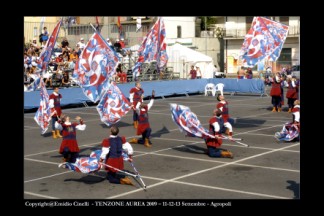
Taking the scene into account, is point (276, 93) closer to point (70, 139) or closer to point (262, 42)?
point (262, 42)

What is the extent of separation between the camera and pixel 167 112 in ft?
90.2

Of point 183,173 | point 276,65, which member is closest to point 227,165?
point 183,173

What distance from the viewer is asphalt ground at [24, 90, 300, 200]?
12156mm

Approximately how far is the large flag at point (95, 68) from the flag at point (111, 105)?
595 mm

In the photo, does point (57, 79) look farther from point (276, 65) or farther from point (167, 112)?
point (276, 65)

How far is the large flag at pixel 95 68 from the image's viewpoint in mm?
17688

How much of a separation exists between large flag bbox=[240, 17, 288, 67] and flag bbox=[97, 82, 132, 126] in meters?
4.59

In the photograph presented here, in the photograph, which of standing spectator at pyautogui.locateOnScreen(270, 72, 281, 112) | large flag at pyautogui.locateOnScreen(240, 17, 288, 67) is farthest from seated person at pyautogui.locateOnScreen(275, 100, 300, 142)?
standing spectator at pyautogui.locateOnScreen(270, 72, 281, 112)

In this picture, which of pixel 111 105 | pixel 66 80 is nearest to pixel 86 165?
pixel 111 105

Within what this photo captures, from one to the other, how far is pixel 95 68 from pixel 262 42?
613 centimetres

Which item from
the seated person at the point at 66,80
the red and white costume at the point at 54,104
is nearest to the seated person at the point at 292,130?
the red and white costume at the point at 54,104

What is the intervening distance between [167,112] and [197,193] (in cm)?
1550

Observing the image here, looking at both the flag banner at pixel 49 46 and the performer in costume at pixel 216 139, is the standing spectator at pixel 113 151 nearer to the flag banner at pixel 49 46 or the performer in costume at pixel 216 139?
the performer in costume at pixel 216 139

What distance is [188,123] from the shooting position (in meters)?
16.2
